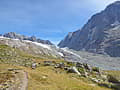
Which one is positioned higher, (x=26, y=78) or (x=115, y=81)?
(x=26, y=78)

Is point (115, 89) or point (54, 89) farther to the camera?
point (115, 89)

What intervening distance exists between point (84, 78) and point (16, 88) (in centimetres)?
2272

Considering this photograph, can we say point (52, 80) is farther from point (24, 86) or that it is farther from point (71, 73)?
point (71, 73)

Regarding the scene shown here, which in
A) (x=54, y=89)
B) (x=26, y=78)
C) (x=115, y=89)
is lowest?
(x=115, y=89)

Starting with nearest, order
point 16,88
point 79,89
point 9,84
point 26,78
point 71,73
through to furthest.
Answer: point 16,88 < point 9,84 < point 79,89 < point 26,78 < point 71,73

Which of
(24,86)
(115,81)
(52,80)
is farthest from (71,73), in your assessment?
(24,86)

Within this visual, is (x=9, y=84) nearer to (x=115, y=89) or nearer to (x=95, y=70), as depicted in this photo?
(x=115, y=89)

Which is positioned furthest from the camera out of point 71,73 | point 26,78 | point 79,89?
point 71,73

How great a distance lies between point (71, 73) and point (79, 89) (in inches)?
615

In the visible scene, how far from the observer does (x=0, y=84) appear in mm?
31844

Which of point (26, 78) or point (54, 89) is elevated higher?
point (26, 78)

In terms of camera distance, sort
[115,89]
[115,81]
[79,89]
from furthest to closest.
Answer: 1. [115,81]
2. [115,89]
3. [79,89]

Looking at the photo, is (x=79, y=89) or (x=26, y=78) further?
(x=26, y=78)

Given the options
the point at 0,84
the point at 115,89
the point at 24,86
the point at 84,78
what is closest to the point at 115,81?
the point at 115,89
